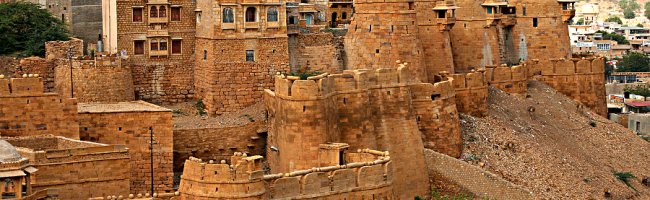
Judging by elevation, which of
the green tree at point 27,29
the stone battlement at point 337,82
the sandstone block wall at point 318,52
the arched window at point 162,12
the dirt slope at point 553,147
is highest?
the arched window at point 162,12

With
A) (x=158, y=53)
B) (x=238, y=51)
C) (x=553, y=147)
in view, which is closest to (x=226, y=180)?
(x=238, y=51)

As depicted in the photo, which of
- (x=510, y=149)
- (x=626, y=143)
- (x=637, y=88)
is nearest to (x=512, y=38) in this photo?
(x=626, y=143)

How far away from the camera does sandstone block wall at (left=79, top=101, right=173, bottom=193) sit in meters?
41.8

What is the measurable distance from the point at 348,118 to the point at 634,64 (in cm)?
6963

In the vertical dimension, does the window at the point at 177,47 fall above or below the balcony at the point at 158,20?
below

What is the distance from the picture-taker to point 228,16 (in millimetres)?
46219

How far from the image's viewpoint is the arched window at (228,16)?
152 ft

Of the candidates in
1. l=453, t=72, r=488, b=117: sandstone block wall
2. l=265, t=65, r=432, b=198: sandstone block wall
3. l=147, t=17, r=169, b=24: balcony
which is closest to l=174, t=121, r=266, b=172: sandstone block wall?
l=265, t=65, r=432, b=198: sandstone block wall

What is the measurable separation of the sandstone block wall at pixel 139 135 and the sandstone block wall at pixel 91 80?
2.86 metres

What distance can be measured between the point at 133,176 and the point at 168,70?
6546 mm

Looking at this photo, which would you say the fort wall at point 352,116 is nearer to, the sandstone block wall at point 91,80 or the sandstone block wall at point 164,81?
the sandstone block wall at point 164,81

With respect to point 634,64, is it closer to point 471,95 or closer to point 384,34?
point 471,95

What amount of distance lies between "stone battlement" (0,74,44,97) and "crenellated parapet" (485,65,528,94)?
60.2 feet

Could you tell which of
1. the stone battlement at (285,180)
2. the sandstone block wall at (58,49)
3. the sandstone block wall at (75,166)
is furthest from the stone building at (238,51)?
the stone battlement at (285,180)
